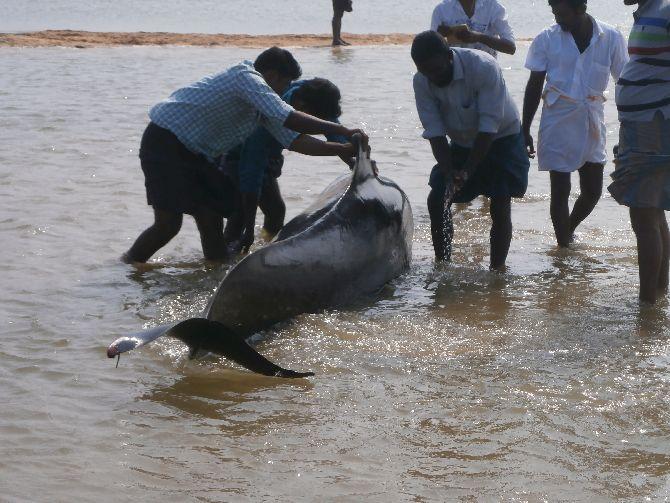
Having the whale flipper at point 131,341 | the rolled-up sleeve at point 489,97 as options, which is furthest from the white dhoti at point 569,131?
the whale flipper at point 131,341

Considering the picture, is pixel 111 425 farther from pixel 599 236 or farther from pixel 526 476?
pixel 599 236

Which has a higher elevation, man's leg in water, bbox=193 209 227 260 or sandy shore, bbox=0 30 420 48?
sandy shore, bbox=0 30 420 48

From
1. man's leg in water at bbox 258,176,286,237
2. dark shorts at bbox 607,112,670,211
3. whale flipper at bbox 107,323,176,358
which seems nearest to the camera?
whale flipper at bbox 107,323,176,358

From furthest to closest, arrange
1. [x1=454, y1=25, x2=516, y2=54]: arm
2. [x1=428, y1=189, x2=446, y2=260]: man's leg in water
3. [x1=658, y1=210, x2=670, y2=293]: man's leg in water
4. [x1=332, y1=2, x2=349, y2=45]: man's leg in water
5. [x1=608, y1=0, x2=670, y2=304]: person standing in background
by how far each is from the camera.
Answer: [x1=332, y1=2, x2=349, y2=45]: man's leg in water < [x1=454, y1=25, x2=516, y2=54]: arm < [x1=428, y1=189, x2=446, y2=260]: man's leg in water < [x1=658, y1=210, x2=670, y2=293]: man's leg in water < [x1=608, y1=0, x2=670, y2=304]: person standing in background

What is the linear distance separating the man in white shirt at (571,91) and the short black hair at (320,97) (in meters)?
1.31

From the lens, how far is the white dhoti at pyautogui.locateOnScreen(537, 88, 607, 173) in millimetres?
6512

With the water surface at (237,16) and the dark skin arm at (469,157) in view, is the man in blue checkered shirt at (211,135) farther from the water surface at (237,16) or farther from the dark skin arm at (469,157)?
the water surface at (237,16)

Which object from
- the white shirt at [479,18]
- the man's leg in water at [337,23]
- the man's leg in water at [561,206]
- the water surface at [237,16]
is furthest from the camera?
the water surface at [237,16]

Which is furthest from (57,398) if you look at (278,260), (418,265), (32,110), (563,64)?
(32,110)

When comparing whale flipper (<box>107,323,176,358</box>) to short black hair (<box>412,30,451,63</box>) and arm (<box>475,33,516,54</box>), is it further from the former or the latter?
arm (<box>475,33,516,54</box>)

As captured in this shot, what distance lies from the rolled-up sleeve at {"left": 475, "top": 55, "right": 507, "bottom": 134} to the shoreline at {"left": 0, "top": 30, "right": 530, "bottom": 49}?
16.4m

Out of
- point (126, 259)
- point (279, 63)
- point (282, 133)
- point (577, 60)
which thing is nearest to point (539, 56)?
point (577, 60)

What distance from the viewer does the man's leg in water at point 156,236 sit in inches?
247

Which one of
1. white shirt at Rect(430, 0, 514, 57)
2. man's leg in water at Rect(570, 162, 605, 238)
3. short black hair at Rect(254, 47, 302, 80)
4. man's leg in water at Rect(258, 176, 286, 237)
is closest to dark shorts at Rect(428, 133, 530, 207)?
man's leg in water at Rect(570, 162, 605, 238)
